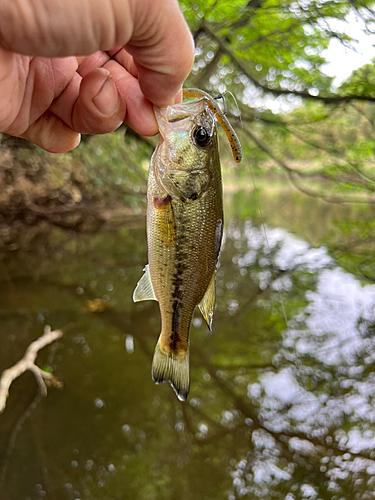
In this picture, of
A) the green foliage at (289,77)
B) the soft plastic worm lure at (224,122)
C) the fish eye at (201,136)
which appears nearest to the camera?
the soft plastic worm lure at (224,122)

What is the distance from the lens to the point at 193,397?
3.15 m

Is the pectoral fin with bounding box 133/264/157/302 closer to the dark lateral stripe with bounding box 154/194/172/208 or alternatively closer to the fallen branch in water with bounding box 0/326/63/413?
the dark lateral stripe with bounding box 154/194/172/208

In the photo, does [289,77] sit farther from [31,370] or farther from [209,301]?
[31,370]

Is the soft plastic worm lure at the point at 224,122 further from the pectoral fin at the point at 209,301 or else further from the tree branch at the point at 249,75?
the tree branch at the point at 249,75

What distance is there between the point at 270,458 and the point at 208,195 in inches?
100

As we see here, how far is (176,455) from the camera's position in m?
2.61

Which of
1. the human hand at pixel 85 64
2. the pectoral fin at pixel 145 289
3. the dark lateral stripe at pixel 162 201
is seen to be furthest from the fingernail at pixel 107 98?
the pectoral fin at pixel 145 289

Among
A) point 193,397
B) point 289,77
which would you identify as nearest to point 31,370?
point 193,397

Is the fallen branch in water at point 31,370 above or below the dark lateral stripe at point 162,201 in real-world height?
below

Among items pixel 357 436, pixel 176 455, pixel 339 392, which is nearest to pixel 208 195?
pixel 176 455

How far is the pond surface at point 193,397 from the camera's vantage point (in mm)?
2441

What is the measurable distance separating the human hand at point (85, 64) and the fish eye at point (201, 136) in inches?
5.7

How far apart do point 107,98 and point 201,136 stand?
0.35 m

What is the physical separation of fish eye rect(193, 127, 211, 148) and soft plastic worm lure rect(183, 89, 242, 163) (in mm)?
60
